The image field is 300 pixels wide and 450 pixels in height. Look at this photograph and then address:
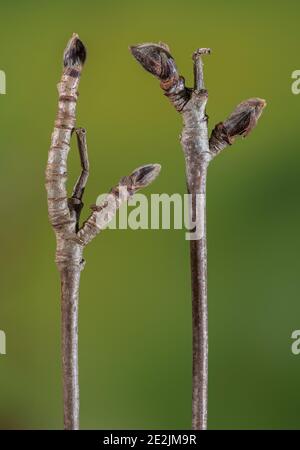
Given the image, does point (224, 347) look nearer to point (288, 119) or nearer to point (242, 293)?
point (242, 293)

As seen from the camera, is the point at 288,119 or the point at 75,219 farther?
the point at 288,119

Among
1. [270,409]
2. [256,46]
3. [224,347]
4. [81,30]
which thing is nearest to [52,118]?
[81,30]
